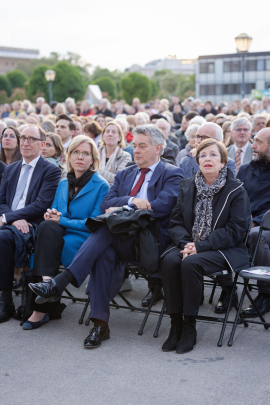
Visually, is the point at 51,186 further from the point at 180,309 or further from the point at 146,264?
the point at 180,309

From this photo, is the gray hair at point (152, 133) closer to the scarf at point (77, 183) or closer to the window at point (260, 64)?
the scarf at point (77, 183)

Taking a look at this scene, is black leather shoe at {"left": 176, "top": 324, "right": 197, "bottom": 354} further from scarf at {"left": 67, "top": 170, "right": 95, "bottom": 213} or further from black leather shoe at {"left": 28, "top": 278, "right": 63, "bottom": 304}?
scarf at {"left": 67, "top": 170, "right": 95, "bottom": 213}

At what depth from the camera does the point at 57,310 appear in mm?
4836

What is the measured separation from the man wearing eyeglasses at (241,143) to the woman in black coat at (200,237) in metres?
2.83

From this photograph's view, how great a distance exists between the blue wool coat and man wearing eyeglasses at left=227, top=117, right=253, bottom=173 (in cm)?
279

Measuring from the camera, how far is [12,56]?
149500 mm

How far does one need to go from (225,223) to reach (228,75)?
74.9 meters

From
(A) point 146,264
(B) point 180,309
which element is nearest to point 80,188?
(A) point 146,264

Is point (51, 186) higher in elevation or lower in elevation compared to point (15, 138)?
lower

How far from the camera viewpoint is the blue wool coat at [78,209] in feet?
15.8

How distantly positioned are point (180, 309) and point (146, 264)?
1.60 feet

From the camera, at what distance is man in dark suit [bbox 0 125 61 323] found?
5.30m

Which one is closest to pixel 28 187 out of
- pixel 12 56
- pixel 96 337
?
pixel 96 337

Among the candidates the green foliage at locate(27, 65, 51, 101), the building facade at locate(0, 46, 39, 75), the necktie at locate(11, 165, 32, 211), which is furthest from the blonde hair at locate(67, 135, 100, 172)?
the building facade at locate(0, 46, 39, 75)
